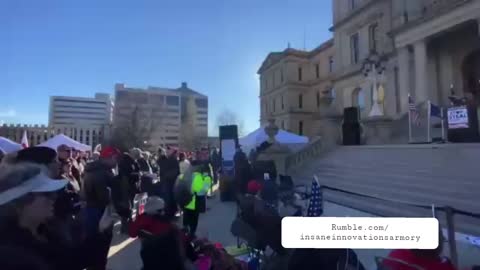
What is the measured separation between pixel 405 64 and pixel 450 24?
2.26 m

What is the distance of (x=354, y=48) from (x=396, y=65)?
387 cm

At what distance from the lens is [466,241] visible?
169cm

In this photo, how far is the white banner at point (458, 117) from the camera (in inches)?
260

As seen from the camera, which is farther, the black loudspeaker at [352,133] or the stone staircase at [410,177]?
the black loudspeaker at [352,133]

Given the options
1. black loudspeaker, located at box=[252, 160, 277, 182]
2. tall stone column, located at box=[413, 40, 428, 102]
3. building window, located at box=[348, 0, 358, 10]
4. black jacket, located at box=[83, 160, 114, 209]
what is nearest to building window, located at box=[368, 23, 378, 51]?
building window, located at box=[348, 0, 358, 10]

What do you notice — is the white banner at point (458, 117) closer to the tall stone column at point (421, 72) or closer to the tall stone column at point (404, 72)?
the tall stone column at point (421, 72)

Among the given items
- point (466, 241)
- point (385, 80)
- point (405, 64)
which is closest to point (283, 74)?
point (466, 241)

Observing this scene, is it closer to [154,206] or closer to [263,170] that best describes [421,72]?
[263,170]

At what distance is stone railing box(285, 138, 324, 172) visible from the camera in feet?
23.9

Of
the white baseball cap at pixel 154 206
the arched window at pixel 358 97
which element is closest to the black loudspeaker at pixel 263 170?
the white baseball cap at pixel 154 206

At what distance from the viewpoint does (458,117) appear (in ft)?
22.0

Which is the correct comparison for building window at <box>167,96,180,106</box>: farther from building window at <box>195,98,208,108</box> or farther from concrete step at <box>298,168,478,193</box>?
concrete step at <box>298,168,478,193</box>

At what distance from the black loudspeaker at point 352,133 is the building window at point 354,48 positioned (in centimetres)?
917

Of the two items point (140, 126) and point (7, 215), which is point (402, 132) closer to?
point (140, 126)
